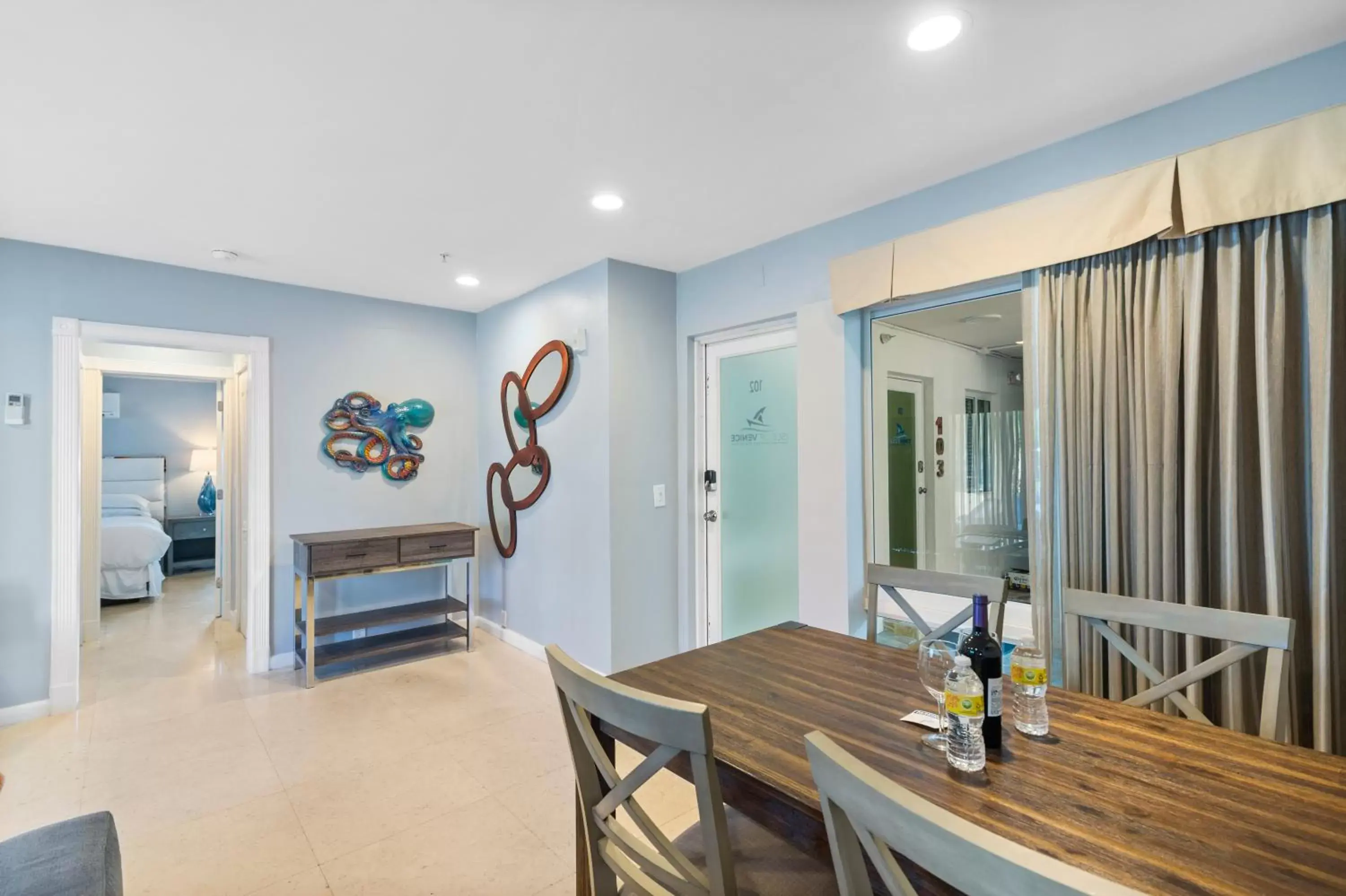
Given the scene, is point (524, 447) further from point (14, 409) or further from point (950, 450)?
point (950, 450)

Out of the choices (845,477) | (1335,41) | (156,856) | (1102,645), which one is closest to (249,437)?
(156,856)

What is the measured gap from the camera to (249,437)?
159 inches

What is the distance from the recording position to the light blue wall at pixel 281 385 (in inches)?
129

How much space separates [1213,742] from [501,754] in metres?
2.63

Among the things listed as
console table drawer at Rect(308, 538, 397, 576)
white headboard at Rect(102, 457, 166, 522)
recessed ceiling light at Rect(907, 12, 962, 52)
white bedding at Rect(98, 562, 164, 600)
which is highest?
recessed ceiling light at Rect(907, 12, 962, 52)

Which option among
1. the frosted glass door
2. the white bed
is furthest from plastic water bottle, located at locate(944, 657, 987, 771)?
the white bed

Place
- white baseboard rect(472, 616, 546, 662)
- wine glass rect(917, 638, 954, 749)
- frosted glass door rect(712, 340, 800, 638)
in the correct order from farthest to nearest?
white baseboard rect(472, 616, 546, 662) → frosted glass door rect(712, 340, 800, 638) → wine glass rect(917, 638, 954, 749)

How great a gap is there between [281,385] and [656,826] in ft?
12.9

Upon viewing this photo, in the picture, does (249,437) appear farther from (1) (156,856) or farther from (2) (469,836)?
(2) (469,836)

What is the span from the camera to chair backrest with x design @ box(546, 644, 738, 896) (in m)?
1.01

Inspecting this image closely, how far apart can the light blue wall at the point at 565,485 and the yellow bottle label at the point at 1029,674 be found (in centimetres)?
250

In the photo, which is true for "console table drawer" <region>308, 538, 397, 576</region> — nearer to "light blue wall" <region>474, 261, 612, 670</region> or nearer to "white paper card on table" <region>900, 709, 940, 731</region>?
"light blue wall" <region>474, 261, 612, 670</region>

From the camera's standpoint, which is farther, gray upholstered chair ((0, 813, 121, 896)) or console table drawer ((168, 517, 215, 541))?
console table drawer ((168, 517, 215, 541))

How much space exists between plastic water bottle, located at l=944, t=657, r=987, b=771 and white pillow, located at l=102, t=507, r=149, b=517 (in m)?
8.48
